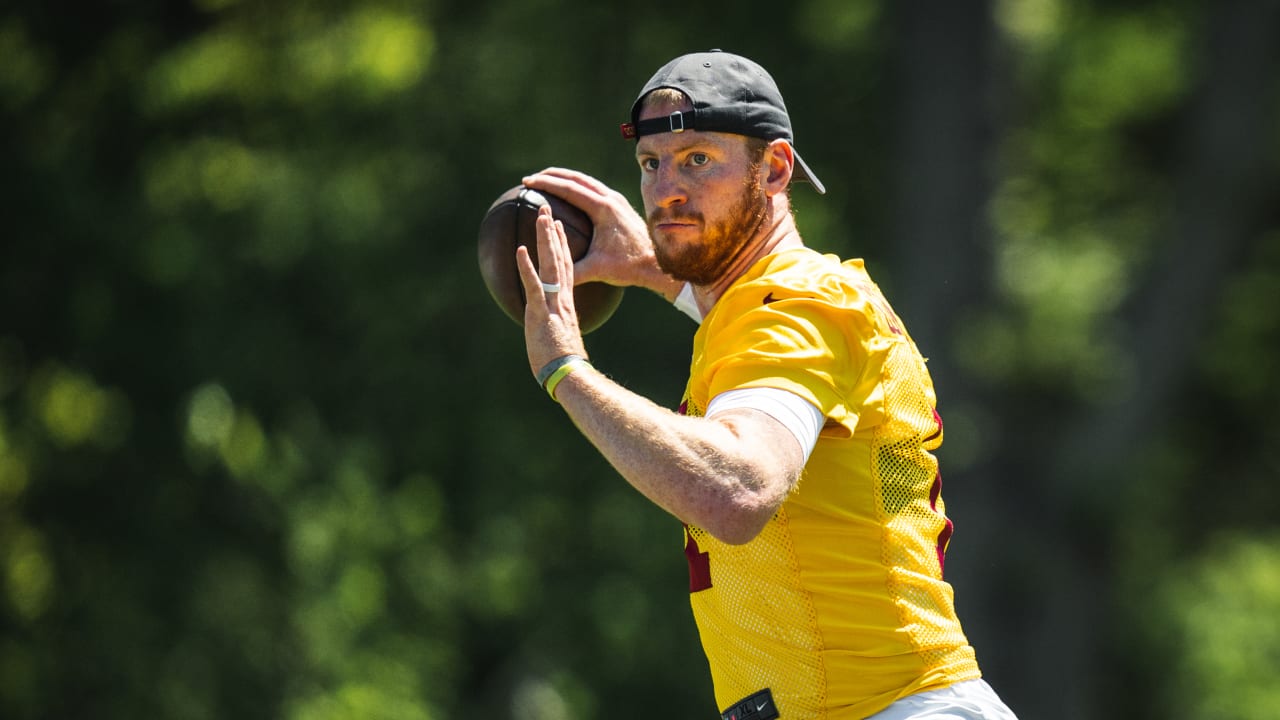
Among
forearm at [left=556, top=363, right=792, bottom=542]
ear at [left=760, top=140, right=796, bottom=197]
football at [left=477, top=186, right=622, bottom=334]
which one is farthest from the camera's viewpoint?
football at [left=477, top=186, right=622, bottom=334]

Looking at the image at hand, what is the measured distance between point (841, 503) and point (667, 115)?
1.03 m

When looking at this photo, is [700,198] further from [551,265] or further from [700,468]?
[700,468]

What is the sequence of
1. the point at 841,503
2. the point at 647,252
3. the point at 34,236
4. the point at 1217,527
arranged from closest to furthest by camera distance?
1. the point at 841,503
2. the point at 647,252
3. the point at 34,236
4. the point at 1217,527

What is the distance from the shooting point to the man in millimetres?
3512

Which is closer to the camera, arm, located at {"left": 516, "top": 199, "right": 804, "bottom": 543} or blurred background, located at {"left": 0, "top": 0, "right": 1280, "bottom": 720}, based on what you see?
arm, located at {"left": 516, "top": 199, "right": 804, "bottom": 543}

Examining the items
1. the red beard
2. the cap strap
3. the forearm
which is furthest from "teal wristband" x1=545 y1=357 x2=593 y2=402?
the cap strap

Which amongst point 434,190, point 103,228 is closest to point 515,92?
point 434,190

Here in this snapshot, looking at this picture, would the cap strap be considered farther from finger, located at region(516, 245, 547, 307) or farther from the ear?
finger, located at region(516, 245, 547, 307)

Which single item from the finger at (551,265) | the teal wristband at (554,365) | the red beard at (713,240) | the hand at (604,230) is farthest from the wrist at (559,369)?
the hand at (604,230)

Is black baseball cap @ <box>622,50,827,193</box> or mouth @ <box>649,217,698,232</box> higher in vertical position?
black baseball cap @ <box>622,50,827,193</box>

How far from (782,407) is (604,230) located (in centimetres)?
128

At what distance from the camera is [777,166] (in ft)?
13.8

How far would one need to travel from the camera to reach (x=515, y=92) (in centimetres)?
1520

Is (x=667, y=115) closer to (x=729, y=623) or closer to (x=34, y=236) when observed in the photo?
(x=729, y=623)
